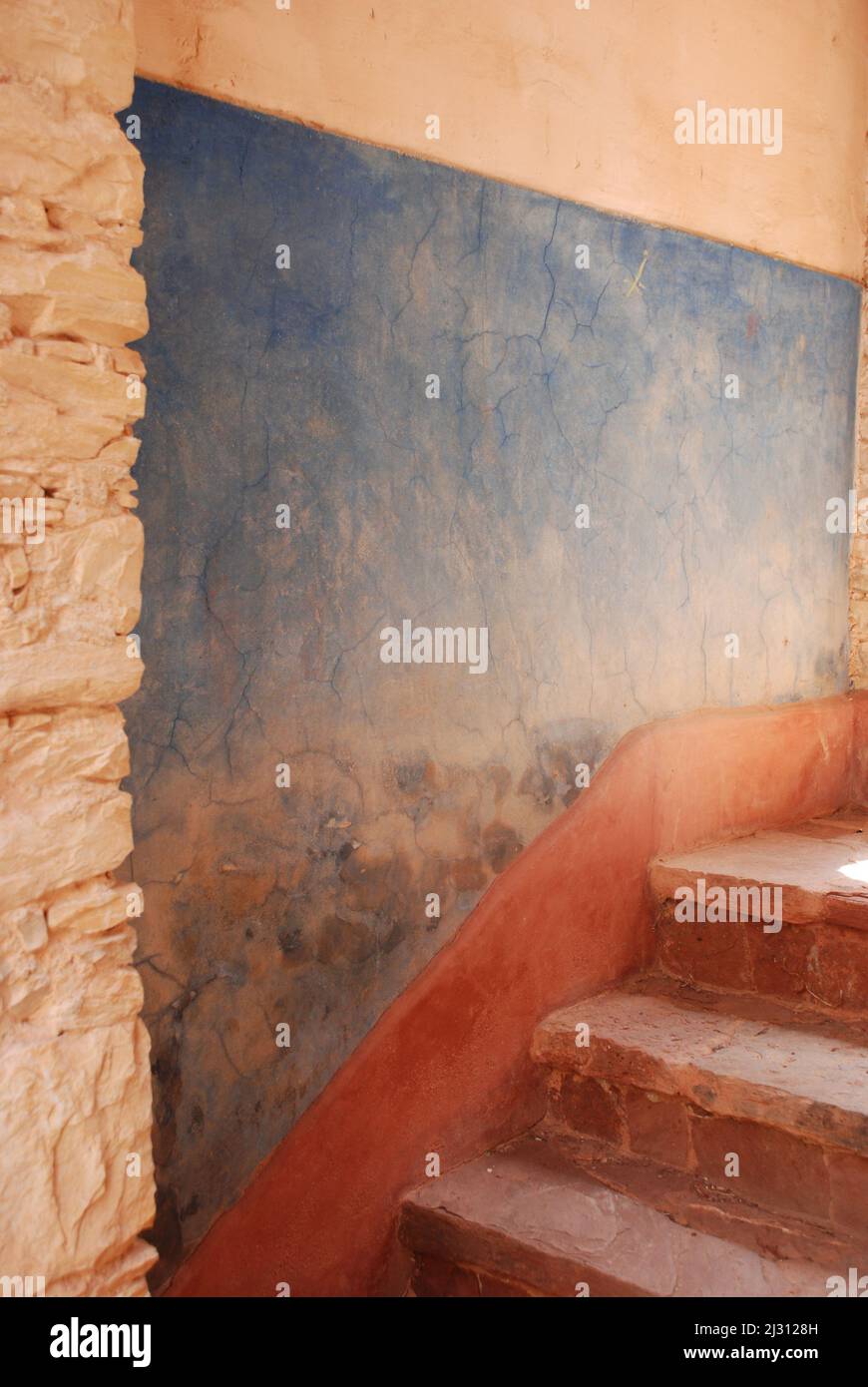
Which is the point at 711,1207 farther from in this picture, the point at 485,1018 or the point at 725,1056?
the point at 485,1018

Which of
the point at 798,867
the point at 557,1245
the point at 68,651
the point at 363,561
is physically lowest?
the point at 557,1245

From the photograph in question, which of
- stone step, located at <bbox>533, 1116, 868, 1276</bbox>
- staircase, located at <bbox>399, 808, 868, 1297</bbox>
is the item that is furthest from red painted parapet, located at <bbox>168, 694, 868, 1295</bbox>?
stone step, located at <bbox>533, 1116, 868, 1276</bbox>

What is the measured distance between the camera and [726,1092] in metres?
2.47

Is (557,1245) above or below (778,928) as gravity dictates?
below

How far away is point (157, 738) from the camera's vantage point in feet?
6.90

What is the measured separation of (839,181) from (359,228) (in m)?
2.16

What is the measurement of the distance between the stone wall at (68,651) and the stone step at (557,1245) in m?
0.98

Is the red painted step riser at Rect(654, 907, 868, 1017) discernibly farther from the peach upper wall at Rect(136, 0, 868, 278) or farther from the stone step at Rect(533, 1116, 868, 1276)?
the peach upper wall at Rect(136, 0, 868, 278)

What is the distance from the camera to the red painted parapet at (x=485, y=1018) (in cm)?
233

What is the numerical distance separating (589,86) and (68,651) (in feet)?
7.31

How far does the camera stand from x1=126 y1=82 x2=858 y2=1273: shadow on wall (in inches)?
84.3

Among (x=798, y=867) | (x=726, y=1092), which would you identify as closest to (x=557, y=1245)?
(x=726, y=1092)

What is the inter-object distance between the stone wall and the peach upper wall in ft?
2.29
